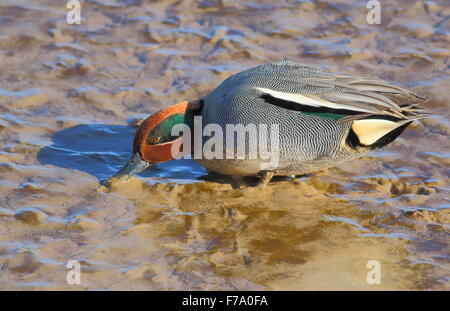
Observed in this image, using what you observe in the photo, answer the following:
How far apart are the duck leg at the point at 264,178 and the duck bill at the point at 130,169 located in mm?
915

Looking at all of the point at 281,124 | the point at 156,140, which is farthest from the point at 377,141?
the point at 156,140

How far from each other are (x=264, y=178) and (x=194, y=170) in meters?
0.67

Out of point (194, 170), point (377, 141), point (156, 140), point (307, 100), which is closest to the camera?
point (307, 100)

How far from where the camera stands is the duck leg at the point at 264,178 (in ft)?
19.1

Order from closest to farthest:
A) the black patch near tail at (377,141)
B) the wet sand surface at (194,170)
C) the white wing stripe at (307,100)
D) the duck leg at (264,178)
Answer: the wet sand surface at (194,170) → the white wing stripe at (307,100) → the black patch near tail at (377,141) → the duck leg at (264,178)

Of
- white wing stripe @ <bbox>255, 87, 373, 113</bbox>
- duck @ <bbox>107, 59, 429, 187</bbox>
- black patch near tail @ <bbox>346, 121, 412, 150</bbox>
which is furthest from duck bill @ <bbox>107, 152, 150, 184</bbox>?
black patch near tail @ <bbox>346, 121, 412, 150</bbox>

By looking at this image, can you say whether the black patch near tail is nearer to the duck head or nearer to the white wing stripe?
the white wing stripe

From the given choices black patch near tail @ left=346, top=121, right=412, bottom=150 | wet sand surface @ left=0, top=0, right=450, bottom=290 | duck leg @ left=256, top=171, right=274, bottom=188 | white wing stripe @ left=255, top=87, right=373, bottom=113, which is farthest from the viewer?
duck leg @ left=256, top=171, right=274, bottom=188

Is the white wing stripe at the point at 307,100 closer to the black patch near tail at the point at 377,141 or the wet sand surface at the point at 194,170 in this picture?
the black patch near tail at the point at 377,141

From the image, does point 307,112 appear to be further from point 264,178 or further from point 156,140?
point 156,140

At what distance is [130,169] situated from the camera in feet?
19.3

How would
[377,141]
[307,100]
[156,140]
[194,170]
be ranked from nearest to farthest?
[307,100] < [377,141] < [156,140] < [194,170]

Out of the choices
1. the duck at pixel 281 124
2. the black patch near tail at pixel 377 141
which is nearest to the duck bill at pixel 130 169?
the duck at pixel 281 124

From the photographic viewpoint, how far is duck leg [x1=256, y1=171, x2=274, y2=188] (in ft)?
19.1
